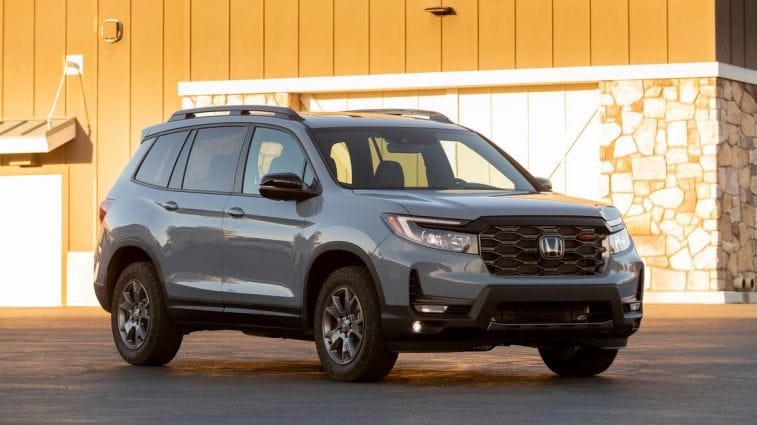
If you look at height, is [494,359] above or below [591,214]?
below

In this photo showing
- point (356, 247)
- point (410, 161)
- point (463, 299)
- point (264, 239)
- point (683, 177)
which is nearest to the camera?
point (463, 299)

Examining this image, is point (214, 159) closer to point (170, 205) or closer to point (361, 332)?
point (170, 205)

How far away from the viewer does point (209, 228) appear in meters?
12.7

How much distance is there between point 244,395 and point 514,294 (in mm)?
1759

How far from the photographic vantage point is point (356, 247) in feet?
37.0

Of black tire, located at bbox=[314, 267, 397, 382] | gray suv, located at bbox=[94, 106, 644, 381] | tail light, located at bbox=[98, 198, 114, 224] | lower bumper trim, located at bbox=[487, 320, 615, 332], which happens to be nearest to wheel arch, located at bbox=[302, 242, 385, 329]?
gray suv, located at bbox=[94, 106, 644, 381]

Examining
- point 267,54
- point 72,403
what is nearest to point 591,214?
point 72,403

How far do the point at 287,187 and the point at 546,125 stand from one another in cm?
1439

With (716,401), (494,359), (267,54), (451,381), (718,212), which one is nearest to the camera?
(716,401)

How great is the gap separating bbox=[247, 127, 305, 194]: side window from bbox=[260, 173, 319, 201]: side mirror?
371 mm

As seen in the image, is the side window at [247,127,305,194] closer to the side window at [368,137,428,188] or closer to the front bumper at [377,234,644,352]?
the side window at [368,137,428,188]

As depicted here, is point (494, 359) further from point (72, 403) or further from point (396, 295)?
point (72, 403)

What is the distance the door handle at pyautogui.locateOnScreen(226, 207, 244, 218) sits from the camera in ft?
40.6

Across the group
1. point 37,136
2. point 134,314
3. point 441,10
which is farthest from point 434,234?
point 37,136
